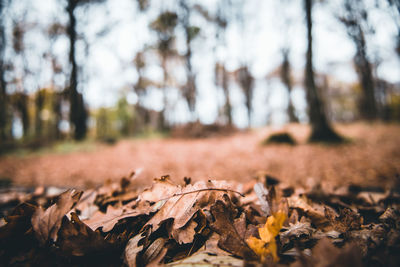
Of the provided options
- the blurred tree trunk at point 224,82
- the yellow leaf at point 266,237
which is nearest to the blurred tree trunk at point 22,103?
the blurred tree trunk at point 224,82

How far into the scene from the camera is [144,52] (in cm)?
1977

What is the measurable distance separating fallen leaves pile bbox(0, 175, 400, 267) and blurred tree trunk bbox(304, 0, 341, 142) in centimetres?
840

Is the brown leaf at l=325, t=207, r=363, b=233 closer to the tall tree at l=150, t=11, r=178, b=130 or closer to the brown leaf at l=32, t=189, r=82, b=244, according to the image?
the brown leaf at l=32, t=189, r=82, b=244

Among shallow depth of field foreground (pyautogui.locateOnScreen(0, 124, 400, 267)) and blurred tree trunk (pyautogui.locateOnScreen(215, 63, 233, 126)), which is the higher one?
blurred tree trunk (pyautogui.locateOnScreen(215, 63, 233, 126))

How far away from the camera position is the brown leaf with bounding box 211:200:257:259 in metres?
0.51

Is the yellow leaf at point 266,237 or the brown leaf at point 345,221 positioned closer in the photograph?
the yellow leaf at point 266,237

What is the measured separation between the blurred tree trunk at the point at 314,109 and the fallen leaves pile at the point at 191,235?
840 centimetres

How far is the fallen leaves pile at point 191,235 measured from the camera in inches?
18.4

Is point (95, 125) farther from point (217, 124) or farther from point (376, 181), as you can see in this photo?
point (376, 181)

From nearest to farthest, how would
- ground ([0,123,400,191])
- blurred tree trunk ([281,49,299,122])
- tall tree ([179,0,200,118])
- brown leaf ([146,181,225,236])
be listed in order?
1. brown leaf ([146,181,225,236])
2. ground ([0,123,400,191])
3. tall tree ([179,0,200,118])
4. blurred tree trunk ([281,49,299,122])

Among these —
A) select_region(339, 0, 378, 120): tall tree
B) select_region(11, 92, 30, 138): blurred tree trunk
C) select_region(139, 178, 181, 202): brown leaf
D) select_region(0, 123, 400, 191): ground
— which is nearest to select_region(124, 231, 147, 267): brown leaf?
select_region(139, 178, 181, 202): brown leaf

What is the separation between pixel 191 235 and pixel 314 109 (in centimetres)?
898

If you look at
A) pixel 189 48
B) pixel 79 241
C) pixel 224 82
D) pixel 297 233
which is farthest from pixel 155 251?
pixel 224 82

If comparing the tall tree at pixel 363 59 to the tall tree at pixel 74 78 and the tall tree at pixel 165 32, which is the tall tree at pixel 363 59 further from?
the tall tree at pixel 74 78
